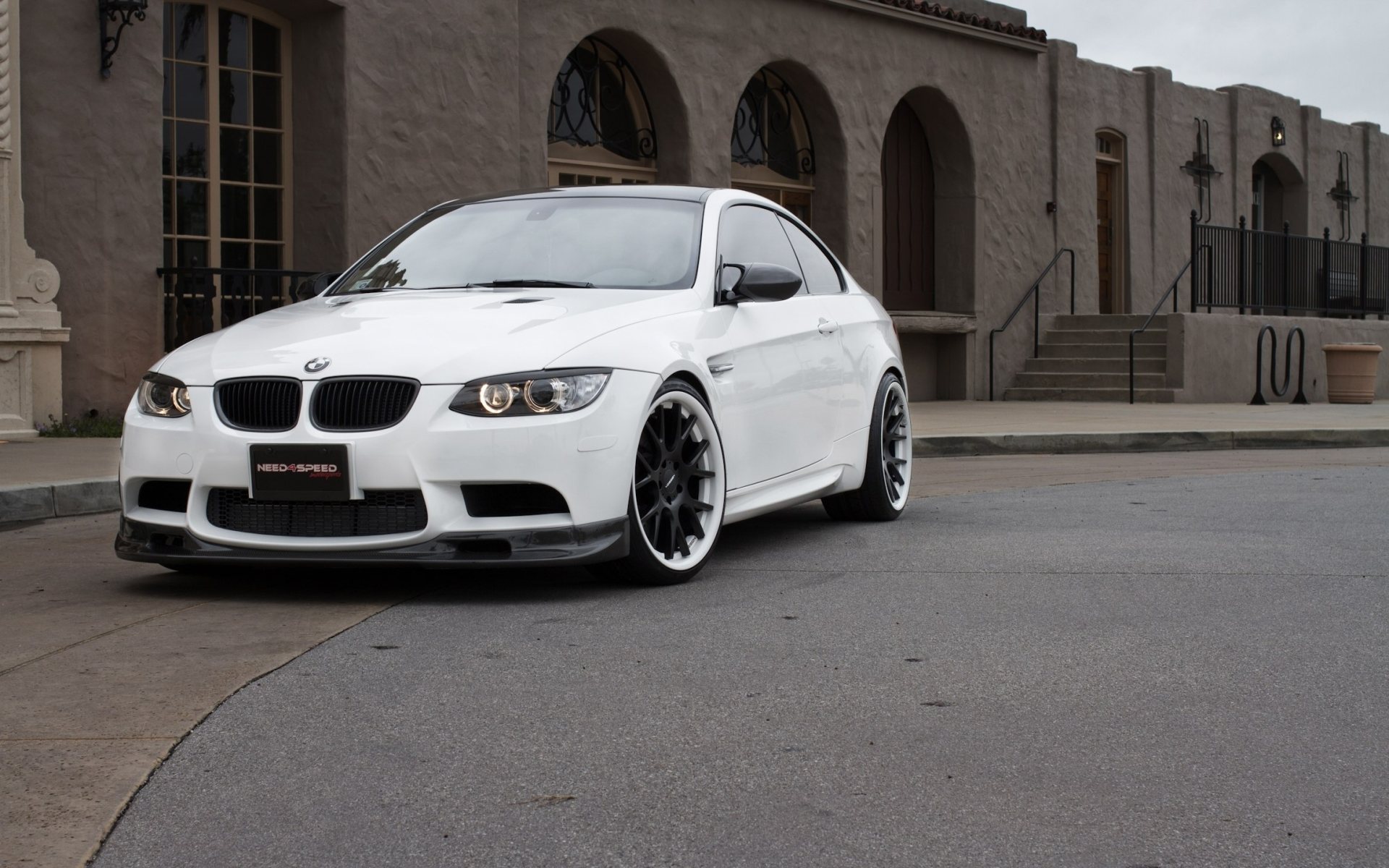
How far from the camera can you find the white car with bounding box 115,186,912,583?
211 inches

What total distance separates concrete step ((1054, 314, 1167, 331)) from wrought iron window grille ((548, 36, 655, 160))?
705 centimetres

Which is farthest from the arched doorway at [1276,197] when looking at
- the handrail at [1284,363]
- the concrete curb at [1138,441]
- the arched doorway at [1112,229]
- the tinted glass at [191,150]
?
the tinted glass at [191,150]

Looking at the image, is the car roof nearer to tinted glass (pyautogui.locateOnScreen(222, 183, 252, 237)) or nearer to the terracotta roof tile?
tinted glass (pyautogui.locateOnScreen(222, 183, 252, 237))

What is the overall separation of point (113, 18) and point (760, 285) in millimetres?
8163

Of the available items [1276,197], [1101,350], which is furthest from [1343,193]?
[1101,350]

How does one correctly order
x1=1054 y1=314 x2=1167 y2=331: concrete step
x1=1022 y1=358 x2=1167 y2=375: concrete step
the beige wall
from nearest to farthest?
1. the beige wall
2. x1=1022 y1=358 x2=1167 y2=375: concrete step
3. x1=1054 y1=314 x2=1167 y2=331: concrete step

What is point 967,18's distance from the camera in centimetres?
2092

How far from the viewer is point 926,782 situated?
3449 mm

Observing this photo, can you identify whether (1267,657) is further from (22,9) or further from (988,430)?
(22,9)

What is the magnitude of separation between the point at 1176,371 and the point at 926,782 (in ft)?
57.3

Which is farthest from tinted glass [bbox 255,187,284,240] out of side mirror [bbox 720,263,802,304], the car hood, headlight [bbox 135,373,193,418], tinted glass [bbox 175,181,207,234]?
headlight [bbox 135,373,193,418]

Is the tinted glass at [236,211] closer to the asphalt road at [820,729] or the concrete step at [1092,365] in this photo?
the asphalt road at [820,729]

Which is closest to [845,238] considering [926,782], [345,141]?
[345,141]

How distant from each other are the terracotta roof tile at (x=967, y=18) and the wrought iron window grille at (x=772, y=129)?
5.21 feet
